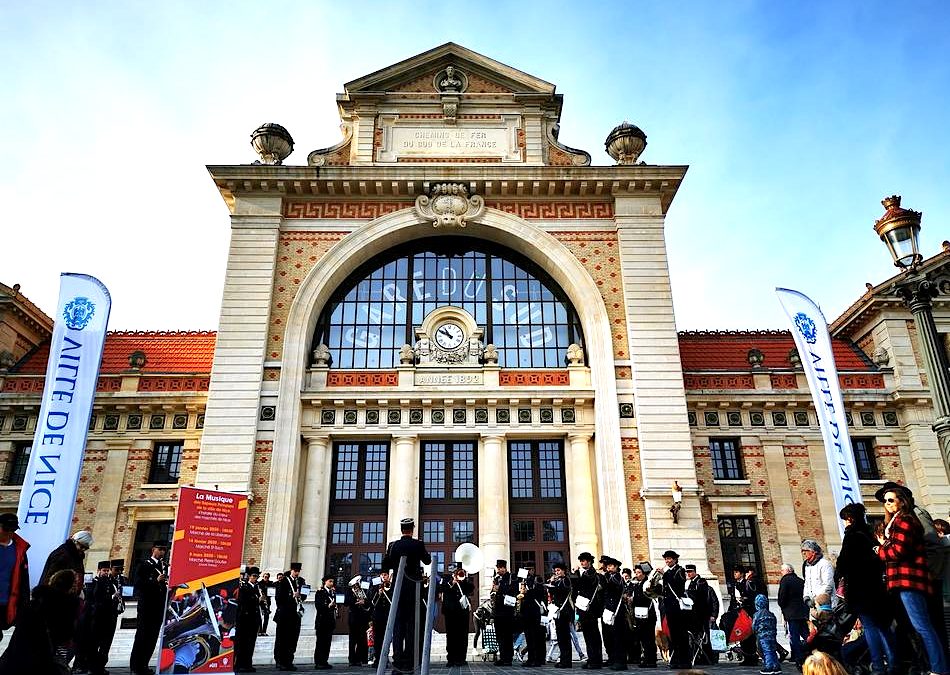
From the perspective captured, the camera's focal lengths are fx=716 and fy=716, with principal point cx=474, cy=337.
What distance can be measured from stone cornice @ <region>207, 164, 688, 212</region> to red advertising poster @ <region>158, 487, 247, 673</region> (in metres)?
14.0

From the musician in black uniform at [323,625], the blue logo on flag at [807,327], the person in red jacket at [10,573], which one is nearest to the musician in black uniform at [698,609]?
the musician in black uniform at [323,625]

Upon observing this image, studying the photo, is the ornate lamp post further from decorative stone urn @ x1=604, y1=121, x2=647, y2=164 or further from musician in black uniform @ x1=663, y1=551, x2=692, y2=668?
decorative stone urn @ x1=604, y1=121, x2=647, y2=164

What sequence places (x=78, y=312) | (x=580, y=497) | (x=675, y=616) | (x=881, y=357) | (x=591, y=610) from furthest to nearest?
(x=881, y=357), (x=580, y=497), (x=78, y=312), (x=675, y=616), (x=591, y=610)

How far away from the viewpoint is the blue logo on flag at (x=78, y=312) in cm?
1697

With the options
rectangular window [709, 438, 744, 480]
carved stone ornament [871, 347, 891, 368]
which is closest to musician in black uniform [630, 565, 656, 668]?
rectangular window [709, 438, 744, 480]

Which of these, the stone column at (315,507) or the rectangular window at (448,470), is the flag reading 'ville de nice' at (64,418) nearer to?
the stone column at (315,507)

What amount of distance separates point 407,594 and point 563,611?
5.00m

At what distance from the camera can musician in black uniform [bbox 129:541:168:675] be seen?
37.3 ft

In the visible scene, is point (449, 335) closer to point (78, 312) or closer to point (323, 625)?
point (78, 312)

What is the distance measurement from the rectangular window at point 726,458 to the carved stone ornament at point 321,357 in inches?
502

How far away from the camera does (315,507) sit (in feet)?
67.5

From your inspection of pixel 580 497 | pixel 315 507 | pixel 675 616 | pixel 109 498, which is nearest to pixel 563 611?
pixel 675 616

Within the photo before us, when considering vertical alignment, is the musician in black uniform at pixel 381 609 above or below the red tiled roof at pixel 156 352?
below

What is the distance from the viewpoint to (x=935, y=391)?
9672mm
